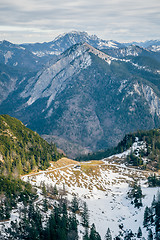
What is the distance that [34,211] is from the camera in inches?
4761

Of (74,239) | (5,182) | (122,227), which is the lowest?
(122,227)

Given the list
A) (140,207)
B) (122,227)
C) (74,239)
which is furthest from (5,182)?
(140,207)

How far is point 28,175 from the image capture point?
613 feet

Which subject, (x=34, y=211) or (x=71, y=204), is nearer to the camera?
(x=34, y=211)

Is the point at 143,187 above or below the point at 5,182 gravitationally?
below

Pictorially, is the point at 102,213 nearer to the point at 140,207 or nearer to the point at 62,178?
the point at 140,207

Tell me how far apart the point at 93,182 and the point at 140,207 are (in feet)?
165

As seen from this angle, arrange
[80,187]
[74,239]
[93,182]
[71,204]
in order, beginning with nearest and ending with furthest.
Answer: [74,239]
[71,204]
[80,187]
[93,182]

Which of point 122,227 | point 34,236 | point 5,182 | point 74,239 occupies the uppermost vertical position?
point 5,182

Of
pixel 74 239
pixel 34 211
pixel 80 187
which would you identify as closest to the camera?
pixel 74 239

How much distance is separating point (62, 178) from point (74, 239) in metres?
81.9

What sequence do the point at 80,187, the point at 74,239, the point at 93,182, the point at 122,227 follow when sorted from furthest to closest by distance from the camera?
the point at 93,182 → the point at 80,187 → the point at 122,227 → the point at 74,239

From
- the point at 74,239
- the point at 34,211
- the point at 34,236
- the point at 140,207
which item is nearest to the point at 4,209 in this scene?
the point at 34,211

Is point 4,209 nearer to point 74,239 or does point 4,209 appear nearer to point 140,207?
Result: point 74,239
